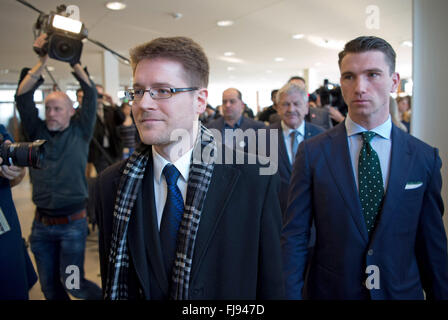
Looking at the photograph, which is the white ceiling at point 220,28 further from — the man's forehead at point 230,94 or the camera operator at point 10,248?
the camera operator at point 10,248

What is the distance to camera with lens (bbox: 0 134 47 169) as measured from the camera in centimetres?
117

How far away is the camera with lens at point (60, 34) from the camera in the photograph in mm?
1707

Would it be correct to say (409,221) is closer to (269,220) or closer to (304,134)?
(269,220)

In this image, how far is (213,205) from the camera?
0.99 meters

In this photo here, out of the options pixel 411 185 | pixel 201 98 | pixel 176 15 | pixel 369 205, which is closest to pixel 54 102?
pixel 201 98

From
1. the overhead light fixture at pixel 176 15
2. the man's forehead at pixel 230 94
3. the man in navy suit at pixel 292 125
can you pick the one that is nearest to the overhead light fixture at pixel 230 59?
the overhead light fixture at pixel 176 15

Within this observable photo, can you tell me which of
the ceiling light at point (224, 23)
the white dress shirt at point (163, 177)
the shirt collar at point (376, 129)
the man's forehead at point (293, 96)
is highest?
the ceiling light at point (224, 23)

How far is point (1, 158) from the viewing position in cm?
119

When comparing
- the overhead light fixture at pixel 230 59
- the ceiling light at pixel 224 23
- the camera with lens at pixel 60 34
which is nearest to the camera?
the camera with lens at pixel 60 34

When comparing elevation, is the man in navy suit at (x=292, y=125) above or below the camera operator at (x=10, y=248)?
above

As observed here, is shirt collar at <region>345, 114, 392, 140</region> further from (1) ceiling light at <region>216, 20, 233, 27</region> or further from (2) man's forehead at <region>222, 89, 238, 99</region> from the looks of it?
(1) ceiling light at <region>216, 20, 233, 27</region>

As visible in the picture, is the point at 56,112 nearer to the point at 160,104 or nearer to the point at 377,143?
the point at 160,104

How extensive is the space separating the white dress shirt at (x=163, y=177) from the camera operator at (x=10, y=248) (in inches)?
22.5
